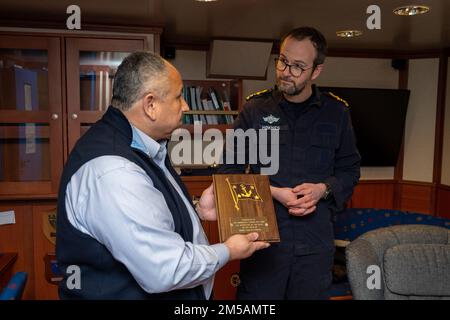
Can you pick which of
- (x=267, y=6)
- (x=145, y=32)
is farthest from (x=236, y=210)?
(x=145, y=32)

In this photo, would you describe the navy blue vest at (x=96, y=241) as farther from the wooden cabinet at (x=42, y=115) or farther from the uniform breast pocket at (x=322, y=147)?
the wooden cabinet at (x=42, y=115)

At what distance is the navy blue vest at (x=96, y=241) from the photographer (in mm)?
1011

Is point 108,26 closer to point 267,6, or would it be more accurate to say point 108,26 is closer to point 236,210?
point 267,6

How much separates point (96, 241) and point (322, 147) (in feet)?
3.36

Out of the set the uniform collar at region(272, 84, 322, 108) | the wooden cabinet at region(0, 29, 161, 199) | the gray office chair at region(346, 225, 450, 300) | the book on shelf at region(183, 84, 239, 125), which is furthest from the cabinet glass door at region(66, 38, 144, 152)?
the gray office chair at region(346, 225, 450, 300)

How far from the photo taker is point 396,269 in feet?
4.61

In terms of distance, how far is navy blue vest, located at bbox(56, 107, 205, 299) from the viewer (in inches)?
39.8

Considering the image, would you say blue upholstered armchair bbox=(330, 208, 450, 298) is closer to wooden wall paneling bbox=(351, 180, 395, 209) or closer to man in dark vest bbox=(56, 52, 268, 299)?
wooden wall paneling bbox=(351, 180, 395, 209)

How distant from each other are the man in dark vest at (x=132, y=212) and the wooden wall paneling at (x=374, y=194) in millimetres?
3136

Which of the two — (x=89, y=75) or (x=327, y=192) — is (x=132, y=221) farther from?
(x=89, y=75)

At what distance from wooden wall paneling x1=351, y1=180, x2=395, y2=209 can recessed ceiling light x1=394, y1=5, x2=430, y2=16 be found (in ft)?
6.56

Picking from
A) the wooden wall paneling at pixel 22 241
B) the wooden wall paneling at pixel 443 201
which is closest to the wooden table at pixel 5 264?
the wooden wall paneling at pixel 22 241
